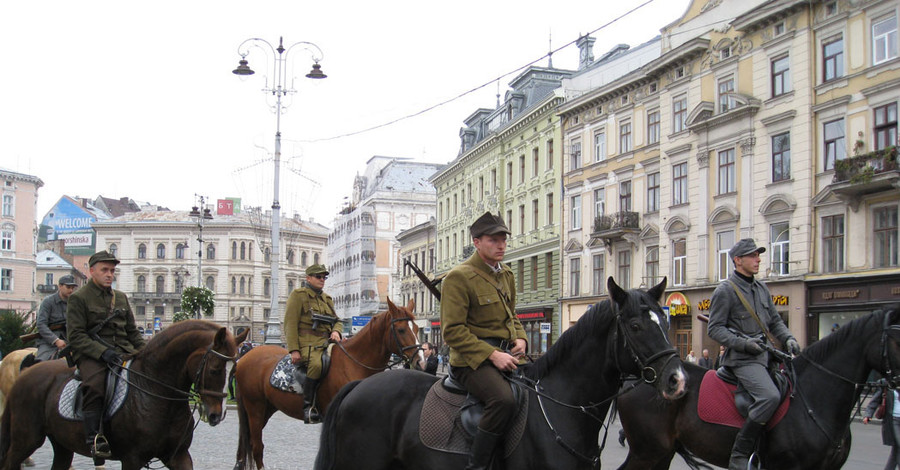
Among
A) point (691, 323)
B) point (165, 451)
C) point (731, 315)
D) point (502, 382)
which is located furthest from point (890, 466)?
point (691, 323)

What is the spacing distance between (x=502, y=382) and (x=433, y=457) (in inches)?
29.8

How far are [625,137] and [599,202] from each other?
156 inches

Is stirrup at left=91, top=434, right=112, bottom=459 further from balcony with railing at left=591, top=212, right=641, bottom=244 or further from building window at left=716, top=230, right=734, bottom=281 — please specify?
balcony with railing at left=591, top=212, right=641, bottom=244

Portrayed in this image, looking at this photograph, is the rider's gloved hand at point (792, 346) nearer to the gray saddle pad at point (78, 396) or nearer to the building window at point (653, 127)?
the gray saddle pad at point (78, 396)

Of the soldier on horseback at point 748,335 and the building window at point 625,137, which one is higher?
the building window at point 625,137

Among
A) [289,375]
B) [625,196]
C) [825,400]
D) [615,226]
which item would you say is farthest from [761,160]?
[825,400]

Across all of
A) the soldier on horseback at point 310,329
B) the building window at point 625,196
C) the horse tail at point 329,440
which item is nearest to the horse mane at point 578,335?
the horse tail at point 329,440

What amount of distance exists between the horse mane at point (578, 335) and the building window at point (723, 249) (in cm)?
3032

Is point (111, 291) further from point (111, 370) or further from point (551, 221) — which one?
point (551, 221)

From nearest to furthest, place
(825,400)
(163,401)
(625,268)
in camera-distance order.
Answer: (825,400), (163,401), (625,268)

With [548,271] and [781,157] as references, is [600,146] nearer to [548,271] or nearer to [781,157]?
[548,271]

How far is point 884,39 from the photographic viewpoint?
93.1 feet

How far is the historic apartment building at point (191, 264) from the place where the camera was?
382 ft

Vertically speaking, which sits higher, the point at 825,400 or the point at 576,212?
the point at 576,212
